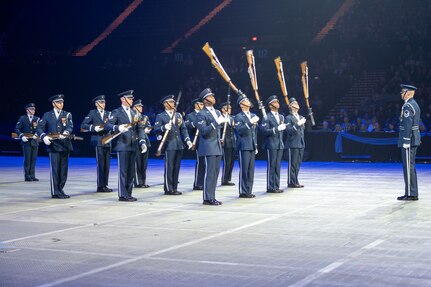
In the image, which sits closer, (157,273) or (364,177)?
(157,273)

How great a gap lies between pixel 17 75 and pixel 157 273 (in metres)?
34.3

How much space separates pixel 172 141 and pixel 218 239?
21.5ft

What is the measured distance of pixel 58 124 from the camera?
15.9 meters

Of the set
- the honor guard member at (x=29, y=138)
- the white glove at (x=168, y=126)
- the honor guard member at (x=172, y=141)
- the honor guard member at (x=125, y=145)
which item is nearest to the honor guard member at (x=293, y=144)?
the honor guard member at (x=172, y=141)

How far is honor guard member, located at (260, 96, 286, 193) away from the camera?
16766 millimetres

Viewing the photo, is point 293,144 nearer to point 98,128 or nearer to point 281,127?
point 281,127

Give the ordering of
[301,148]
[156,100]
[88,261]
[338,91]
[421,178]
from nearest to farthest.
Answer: [88,261] < [301,148] < [421,178] < [338,91] < [156,100]

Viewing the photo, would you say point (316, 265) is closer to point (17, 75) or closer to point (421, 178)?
point (421, 178)

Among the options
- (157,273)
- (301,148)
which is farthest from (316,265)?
(301,148)

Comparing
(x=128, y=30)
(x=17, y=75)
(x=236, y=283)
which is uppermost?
(x=128, y=30)

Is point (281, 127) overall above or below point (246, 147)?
above

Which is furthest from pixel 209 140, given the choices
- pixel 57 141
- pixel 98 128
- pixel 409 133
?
pixel 409 133

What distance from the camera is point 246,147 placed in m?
15.8

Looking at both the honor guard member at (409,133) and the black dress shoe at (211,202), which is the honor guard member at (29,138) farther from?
the honor guard member at (409,133)
